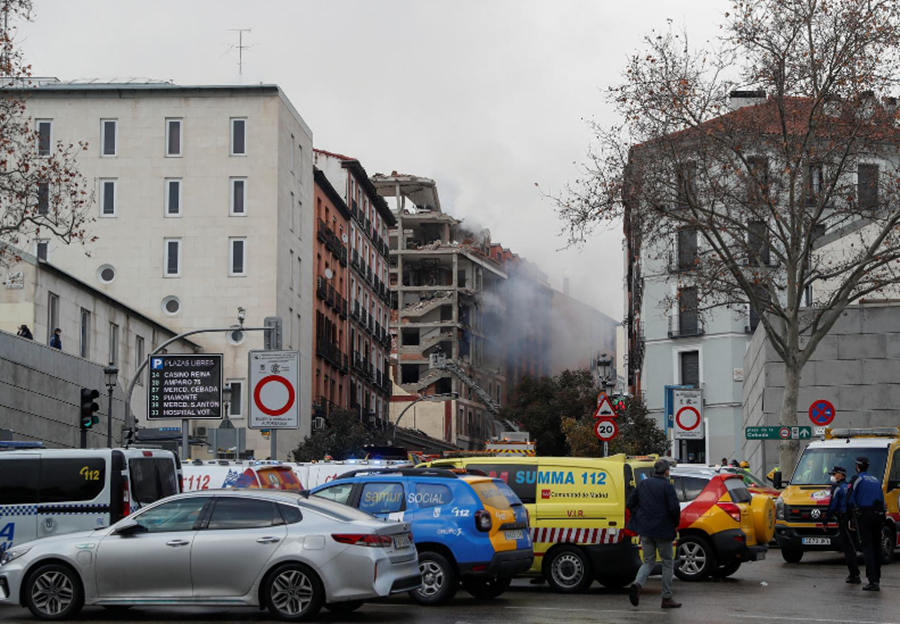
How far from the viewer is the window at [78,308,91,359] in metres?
48.1

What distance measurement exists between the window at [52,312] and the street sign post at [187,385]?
1806 cm

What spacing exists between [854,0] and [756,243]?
8.40m

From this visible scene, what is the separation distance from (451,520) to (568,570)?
2.47 meters

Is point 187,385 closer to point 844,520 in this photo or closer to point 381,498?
point 381,498

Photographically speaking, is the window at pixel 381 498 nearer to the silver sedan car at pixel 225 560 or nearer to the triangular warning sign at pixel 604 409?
the silver sedan car at pixel 225 560

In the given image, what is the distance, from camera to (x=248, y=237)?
6488 centimetres

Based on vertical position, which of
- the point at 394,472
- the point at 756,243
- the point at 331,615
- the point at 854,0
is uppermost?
the point at 854,0

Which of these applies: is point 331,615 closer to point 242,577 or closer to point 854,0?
point 242,577

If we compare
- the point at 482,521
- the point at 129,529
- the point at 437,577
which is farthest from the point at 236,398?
the point at 129,529

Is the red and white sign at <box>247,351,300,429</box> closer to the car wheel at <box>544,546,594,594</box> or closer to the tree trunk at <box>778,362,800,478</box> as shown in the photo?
the car wheel at <box>544,546,594,594</box>

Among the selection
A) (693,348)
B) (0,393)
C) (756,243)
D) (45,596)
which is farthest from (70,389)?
(693,348)

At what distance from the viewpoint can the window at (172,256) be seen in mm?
65000

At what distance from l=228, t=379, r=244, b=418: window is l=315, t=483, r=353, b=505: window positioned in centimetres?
4623

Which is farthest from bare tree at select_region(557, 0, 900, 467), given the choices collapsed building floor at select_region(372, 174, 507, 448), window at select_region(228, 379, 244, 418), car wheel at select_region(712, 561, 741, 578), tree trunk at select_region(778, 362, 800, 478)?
collapsed building floor at select_region(372, 174, 507, 448)
